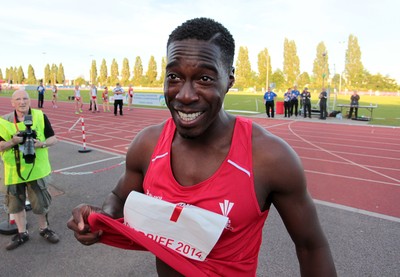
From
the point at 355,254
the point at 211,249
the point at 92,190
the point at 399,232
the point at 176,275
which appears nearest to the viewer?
the point at 211,249

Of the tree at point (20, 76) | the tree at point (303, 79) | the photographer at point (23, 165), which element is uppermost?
the tree at point (20, 76)

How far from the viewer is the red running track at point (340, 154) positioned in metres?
5.39

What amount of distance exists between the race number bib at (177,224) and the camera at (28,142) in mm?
2919

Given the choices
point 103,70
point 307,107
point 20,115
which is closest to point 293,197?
point 20,115

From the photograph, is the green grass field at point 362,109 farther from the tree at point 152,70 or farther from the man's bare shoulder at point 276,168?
the tree at point 152,70

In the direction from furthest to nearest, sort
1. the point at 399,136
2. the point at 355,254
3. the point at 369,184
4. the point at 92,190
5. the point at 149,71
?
the point at 149,71 < the point at 399,136 < the point at 369,184 < the point at 92,190 < the point at 355,254

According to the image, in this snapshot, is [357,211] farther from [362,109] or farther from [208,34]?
[362,109]

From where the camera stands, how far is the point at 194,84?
1.27 metres

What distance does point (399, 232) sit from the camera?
4.00 metres

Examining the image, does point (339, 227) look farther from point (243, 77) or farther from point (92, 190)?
point (243, 77)

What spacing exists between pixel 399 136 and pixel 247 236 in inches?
519

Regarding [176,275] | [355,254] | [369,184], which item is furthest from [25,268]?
[369,184]

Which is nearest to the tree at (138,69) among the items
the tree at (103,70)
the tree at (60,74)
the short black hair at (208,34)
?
the tree at (103,70)

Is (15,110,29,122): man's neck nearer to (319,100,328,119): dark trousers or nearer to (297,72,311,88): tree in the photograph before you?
(319,100,328,119): dark trousers
